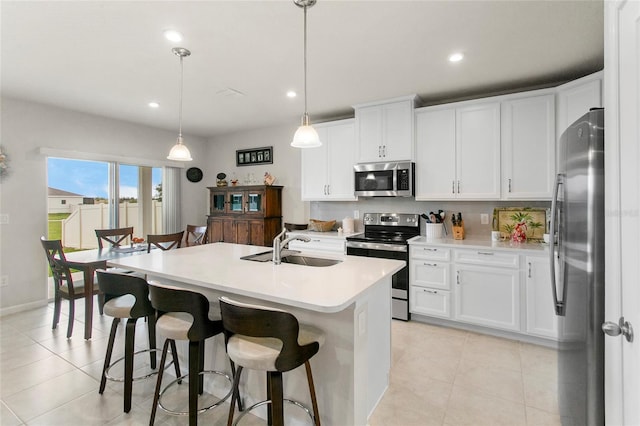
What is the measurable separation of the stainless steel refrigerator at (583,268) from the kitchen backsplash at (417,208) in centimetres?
208

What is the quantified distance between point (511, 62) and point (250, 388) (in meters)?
3.46

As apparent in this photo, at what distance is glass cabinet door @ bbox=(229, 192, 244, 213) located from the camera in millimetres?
5201

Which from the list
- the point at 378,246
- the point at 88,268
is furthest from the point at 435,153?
the point at 88,268

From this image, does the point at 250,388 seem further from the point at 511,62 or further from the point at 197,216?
the point at 197,216

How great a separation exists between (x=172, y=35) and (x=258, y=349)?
7.66 feet

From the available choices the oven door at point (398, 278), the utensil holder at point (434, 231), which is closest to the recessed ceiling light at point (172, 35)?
the oven door at point (398, 278)

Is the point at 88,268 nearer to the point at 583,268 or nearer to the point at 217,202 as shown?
the point at 217,202

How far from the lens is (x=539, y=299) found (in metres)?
2.92

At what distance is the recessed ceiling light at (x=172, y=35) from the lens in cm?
233

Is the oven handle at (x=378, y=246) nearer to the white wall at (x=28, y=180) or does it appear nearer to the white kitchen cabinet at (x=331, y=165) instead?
the white kitchen cabinet at (x=331, y=165)

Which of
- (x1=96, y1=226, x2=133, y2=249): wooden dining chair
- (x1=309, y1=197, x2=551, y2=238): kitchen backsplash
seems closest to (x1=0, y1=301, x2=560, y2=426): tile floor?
(x1=96, y1=226, x2=133, y2=249): wooden dining chair

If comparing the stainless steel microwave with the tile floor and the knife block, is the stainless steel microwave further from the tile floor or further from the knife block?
the tile floor

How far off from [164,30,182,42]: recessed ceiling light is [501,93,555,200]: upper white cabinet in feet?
10.4

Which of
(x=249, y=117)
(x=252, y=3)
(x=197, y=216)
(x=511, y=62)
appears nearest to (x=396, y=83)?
(x=511, y=62)
